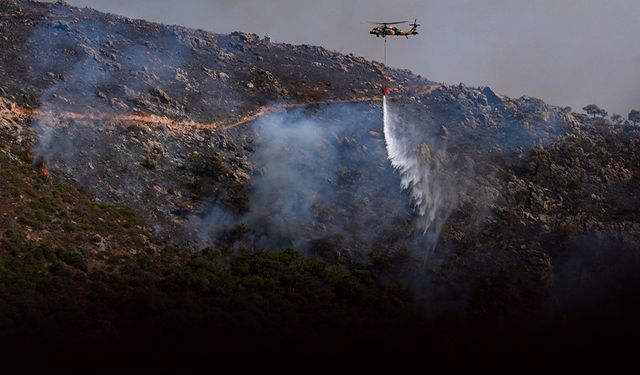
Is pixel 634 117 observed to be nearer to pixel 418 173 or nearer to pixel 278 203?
pixel 418 173

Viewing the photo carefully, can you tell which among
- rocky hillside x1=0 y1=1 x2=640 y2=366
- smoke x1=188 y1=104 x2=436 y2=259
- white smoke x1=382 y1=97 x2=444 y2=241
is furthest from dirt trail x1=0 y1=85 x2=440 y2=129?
white smoke x1=382 y1=97 x2=444 y2=241

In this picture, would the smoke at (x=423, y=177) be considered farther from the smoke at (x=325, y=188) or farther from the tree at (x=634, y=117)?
the tree at (x=634, y=117)

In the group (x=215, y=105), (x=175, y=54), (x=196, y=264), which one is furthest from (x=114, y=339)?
(x=175, y=54)

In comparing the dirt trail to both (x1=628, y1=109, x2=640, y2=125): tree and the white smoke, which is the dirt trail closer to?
the white smoke

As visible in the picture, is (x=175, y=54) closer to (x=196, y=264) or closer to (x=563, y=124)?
(x=196, y=264)

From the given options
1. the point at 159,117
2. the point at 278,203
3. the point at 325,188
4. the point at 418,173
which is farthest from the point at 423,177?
the point at 159,117
